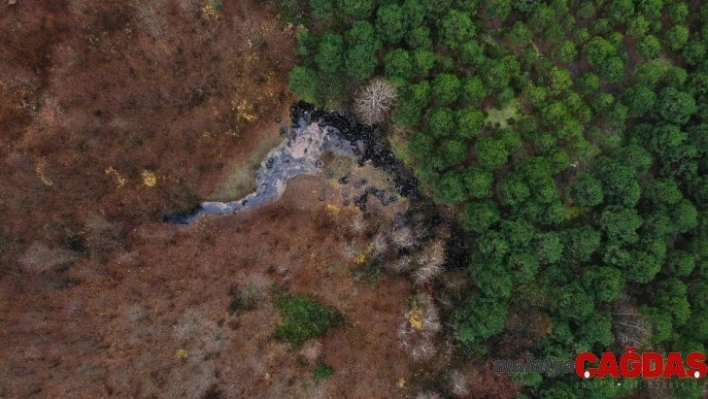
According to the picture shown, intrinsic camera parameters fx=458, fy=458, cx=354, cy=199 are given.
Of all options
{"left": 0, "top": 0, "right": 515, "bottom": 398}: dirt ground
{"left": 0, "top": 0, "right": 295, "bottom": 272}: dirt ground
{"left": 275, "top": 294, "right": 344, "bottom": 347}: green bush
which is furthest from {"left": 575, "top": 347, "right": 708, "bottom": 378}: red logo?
{"left": 0, "top": 0, "right": 295, "bottom": 272}: dirt ground

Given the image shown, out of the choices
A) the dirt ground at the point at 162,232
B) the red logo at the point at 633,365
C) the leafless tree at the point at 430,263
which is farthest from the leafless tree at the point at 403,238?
the red logo at the point at 633,365

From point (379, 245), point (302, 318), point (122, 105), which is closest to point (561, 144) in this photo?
point (379, 245)

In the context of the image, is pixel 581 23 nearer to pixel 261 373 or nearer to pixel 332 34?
pixel 332 34

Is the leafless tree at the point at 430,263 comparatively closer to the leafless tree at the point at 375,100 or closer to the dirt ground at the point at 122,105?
the leafless tree at the point at 375,100

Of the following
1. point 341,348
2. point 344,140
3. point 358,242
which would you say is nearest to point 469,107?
point 344,140

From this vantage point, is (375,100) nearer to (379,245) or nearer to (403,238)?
(403,238)

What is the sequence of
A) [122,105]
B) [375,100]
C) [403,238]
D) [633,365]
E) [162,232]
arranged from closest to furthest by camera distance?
[633,365], [375,100], [122,105], [403,238], [162,232]
